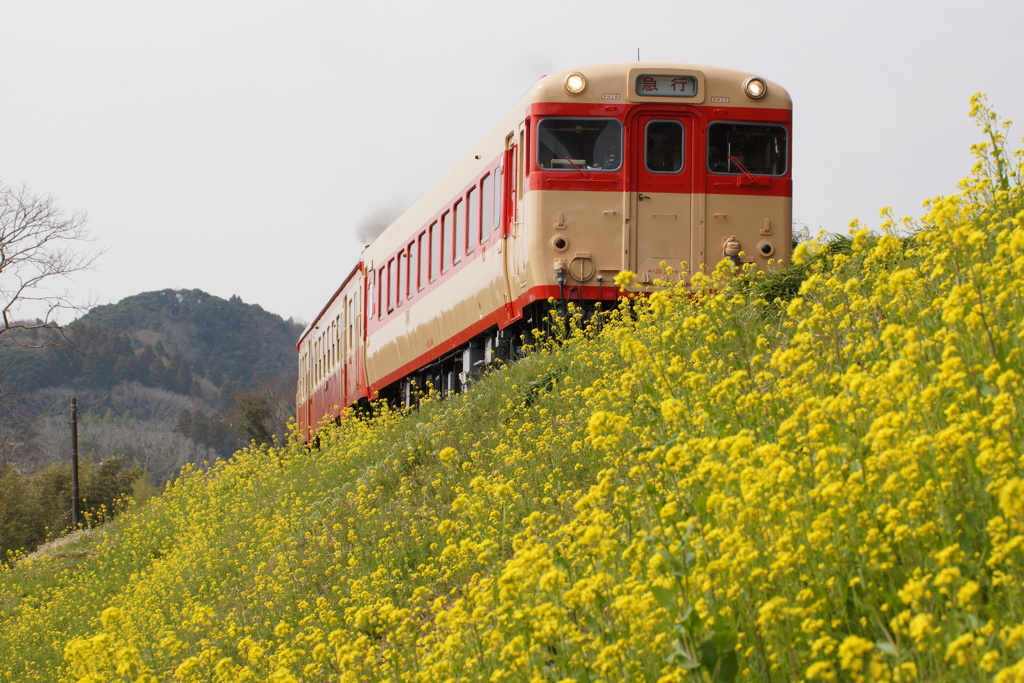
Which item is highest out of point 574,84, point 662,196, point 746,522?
point 574,84

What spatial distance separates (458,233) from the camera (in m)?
13.8

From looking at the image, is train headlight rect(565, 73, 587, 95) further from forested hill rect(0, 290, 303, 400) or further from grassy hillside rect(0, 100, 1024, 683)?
forested hill rect(0, 290, 303, 400)

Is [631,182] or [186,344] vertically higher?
[186,344]

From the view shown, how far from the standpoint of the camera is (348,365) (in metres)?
21.6

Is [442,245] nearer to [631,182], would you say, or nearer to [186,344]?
[631,182]

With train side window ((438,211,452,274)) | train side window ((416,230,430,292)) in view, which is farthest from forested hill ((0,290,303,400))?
train side window ((438,211,452,274))

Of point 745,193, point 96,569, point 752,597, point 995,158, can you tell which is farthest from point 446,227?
→ point 752,597

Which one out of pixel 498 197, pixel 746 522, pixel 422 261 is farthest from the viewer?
pixel 422 261

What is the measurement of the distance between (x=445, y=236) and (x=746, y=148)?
4476 millimetres

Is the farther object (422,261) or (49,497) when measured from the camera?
(49,497)

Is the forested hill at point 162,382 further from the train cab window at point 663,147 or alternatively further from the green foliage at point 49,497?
the train cab window at point 663,147

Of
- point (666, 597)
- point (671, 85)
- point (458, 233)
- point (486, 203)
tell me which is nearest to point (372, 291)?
point (458, 233)

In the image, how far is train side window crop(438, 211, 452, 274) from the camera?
14.2 m

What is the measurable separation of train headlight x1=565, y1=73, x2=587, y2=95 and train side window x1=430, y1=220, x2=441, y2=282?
13.6ft
